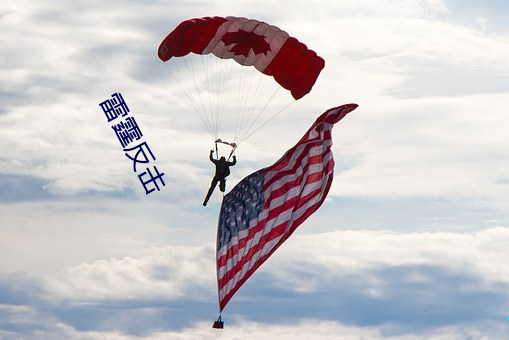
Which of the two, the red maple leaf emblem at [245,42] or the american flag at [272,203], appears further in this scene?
the red maple leaf emblem at [245,42]

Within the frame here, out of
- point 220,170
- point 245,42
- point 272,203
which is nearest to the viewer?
point 220,170

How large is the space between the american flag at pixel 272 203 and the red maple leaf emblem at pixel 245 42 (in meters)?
3.32

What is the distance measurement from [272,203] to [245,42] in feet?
19.5

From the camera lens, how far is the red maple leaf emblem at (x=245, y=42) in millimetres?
48375

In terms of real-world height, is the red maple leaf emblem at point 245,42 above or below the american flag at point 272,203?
above

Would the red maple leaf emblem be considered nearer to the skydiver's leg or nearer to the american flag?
the american flag

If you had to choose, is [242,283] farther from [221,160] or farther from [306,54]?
[306,54]

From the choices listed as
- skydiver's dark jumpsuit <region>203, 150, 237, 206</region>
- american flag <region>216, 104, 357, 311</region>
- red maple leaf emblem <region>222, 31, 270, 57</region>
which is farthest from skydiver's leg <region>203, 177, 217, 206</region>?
red maple leaf emblem <region>222, 31, 270, 57</region>

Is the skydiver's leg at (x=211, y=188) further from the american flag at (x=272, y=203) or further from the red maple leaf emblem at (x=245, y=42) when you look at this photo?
the red maple leaf emblem at (x=245, y=42)

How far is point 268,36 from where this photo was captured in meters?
48.0

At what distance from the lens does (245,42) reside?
4866 centimetres

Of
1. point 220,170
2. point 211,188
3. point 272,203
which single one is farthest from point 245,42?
point 272,203

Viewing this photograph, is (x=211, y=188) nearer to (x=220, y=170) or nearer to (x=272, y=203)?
(x=220, y=170)

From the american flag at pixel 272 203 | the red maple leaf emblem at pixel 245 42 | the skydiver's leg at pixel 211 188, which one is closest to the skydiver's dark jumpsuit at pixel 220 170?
the skydiver's leg at pixel 211 188
